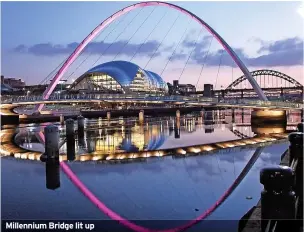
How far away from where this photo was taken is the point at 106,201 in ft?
35.1

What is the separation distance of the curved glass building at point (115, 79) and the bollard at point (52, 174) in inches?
3249

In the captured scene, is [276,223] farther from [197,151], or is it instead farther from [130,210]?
[197,151]

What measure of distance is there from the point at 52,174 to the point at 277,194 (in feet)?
40.7

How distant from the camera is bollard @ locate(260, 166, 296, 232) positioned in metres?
4.02

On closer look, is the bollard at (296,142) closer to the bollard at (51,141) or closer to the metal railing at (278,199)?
the metal railing at (278,199)

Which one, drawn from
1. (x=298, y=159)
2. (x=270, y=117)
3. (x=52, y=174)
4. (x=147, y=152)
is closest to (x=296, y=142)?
(x=298, y=159)

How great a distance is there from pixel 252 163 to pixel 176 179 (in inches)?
213

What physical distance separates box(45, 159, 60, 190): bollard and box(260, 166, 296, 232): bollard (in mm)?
→ 9756

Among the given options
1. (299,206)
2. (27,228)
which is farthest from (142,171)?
(299,206)

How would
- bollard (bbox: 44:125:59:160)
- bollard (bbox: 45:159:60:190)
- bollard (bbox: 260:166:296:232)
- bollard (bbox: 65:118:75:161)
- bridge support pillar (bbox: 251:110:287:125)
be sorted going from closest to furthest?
bollard (bbox: 260:166:296:232) < bollard (bbox: 45:159:60:190) < bollard (bbox: 44:125:59:160) < bollard (bbox: 65:118:75:161) < bridge support pillar (bbox: 251:110:287:125)
